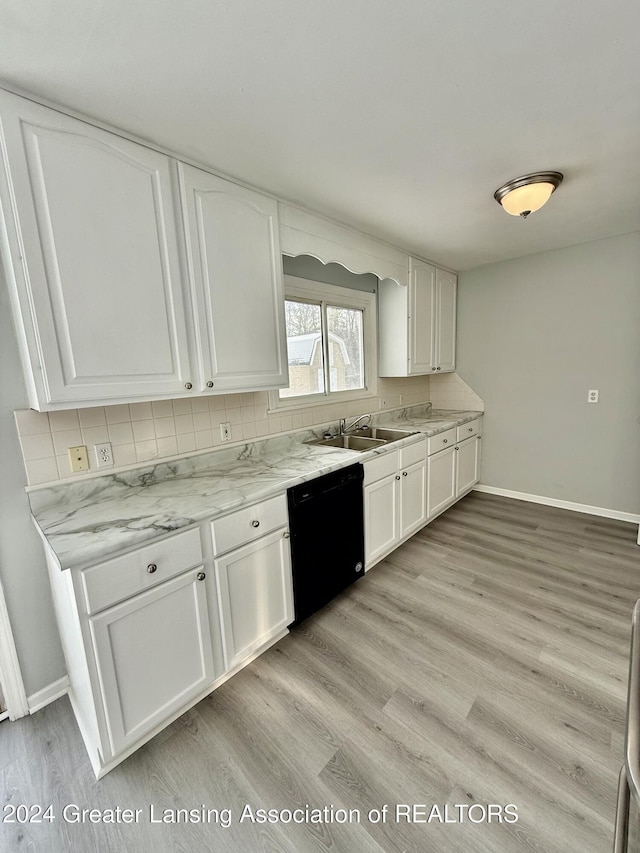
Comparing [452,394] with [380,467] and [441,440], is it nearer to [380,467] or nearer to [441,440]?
[441,440]

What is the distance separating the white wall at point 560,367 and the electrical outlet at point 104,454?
10.1 ft

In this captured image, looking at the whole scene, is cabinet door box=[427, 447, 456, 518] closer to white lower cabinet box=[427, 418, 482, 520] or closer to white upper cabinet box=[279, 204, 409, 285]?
white lower cabinet box=[427, 418, 482, 520]

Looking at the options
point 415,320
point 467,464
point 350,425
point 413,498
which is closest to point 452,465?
point 467,464

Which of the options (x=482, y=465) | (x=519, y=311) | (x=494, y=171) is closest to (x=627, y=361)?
(x=519, y=311)

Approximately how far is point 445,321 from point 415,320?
2.00ft

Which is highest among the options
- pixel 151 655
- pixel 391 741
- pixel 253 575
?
pixel 253 575

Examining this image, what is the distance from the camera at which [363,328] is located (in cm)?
323

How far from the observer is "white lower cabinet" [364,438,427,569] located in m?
2.36

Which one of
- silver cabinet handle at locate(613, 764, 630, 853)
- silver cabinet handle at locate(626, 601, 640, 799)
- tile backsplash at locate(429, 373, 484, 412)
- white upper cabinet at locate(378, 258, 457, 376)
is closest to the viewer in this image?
silver cabinet handle at locate(626, 601, 640, 799)

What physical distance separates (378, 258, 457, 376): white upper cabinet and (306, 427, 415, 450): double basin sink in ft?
2.02

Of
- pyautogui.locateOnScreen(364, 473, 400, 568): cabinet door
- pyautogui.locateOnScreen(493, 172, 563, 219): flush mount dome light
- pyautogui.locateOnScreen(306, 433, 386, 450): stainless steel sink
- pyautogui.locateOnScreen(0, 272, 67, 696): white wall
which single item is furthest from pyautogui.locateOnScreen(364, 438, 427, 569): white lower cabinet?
pyautogui.locateOnScreen(0, 272, 67, 696): white wall

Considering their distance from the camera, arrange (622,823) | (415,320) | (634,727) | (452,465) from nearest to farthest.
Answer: (634,727)
(622,823)
(415,320)
(452,465)

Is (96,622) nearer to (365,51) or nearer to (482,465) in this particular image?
(365,51)

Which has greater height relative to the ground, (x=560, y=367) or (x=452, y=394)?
(x=560, y=367)
